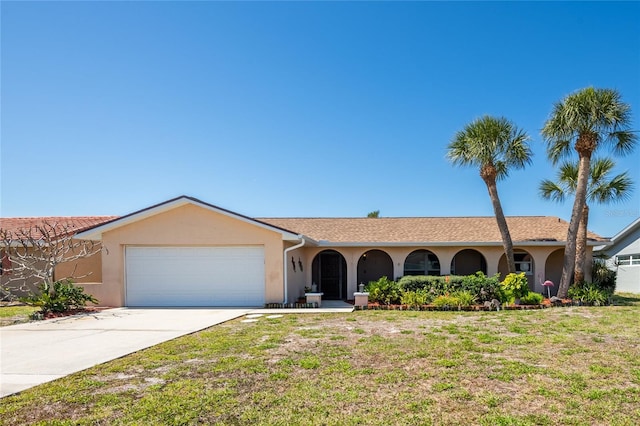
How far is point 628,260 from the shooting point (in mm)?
22938

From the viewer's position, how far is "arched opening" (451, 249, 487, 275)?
776 inches

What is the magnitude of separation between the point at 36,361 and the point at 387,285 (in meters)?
10.6

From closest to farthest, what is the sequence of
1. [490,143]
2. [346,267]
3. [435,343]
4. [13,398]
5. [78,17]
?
1. [13,398]
2. [435,343]
3. [78,17]
4. [490,143]
5. [346,267]

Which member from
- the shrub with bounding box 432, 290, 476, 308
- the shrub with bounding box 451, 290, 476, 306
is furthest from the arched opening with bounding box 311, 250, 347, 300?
the shrub with bounding box 451, 290, 476, 306

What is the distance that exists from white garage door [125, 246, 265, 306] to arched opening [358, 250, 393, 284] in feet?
22.4

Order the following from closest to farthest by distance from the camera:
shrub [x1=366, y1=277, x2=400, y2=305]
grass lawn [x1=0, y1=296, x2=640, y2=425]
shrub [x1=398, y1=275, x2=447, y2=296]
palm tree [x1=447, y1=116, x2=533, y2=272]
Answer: grass lawn [x1=0, y1=296, x2=640, y2=425], shrub [x1=366, y1=277, x2=400, y2=305], shrub [x1=398, y1=275, x2=447, y2=296], palm tree [x1=447, y1=116, x2=533, y2=272]

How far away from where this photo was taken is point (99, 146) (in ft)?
47.2

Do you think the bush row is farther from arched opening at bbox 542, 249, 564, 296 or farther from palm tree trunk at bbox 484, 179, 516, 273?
arched opening at bbox 542, 249, 564, 296

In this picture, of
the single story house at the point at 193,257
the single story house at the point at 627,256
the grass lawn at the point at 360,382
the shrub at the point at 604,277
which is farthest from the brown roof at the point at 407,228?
the grass lawn at the point at 360,382

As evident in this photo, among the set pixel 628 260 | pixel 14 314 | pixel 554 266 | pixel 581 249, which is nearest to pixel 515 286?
pixel 581 249

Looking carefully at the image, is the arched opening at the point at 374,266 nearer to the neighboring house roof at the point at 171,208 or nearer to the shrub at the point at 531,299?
the neighboring house roof at the point at 171,208

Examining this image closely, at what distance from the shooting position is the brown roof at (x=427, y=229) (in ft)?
57.4

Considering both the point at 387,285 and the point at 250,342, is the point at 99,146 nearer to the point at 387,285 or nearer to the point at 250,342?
the point at 250,342

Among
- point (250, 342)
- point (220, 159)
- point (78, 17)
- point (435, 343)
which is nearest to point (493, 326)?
point (435, 343)
